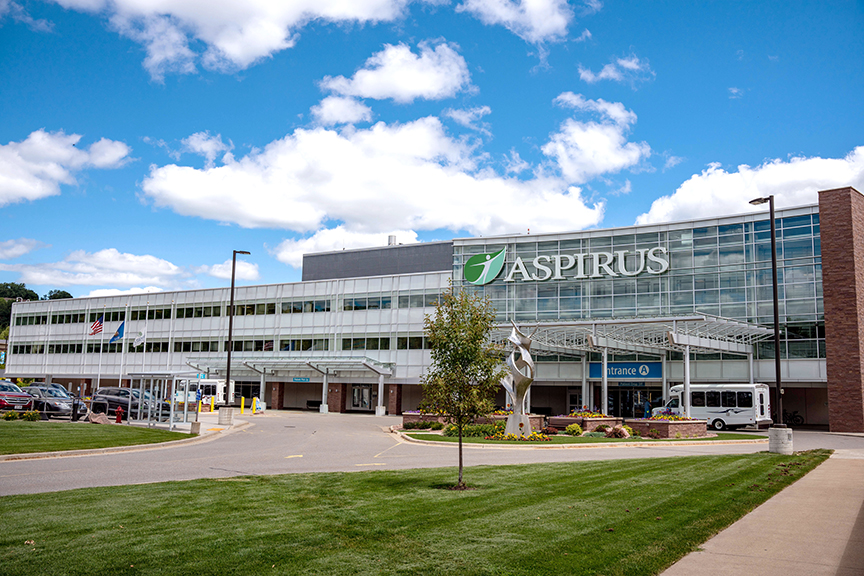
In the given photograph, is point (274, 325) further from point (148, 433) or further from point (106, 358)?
point (148, 433)

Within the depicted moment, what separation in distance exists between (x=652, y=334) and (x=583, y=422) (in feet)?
35.9

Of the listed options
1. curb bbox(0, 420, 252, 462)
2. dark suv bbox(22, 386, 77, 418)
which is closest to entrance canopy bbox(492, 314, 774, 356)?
curb bbox(0, 420, 252, 462)

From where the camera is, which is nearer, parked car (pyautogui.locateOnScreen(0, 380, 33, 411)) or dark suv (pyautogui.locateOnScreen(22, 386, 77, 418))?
dark suv (pyautogui.locateOnScreen(22, 386, 77, 418))

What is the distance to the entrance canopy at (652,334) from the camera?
35875 millimetres

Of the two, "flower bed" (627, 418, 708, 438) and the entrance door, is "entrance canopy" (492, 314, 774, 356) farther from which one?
the entrance door

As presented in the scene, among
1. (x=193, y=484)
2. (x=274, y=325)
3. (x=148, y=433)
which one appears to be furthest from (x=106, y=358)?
(x=193, y=484)

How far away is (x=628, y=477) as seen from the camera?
14609 millimetres

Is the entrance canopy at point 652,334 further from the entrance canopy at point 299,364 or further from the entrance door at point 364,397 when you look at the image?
the entrance door at point 364,397

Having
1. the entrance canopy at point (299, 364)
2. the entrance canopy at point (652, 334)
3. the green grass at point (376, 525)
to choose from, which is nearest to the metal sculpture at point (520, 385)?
the entrance canopy at point (652, 334)

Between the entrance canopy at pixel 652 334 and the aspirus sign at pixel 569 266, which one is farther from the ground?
the aspirus sign at pixel 569 266

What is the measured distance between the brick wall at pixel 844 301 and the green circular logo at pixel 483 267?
72.5 ft

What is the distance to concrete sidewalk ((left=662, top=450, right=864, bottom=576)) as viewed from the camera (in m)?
7.34

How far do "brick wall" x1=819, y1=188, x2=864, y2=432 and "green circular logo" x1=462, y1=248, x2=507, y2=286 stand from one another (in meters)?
22.1

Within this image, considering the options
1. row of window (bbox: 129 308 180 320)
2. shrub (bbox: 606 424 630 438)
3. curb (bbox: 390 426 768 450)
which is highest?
row of window (bbox: 129 308 180 320)
